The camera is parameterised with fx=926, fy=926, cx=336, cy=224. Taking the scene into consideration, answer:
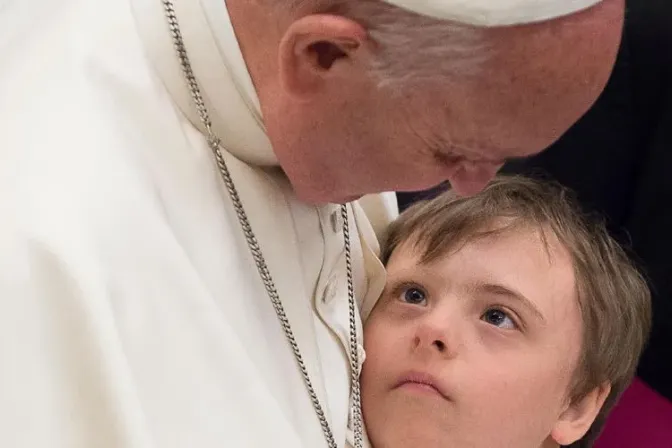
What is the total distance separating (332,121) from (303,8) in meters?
0.09

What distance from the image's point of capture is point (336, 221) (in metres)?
0.98

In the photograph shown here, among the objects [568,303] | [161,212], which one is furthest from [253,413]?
[568,303]

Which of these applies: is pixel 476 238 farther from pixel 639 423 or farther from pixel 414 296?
pixel 639 423

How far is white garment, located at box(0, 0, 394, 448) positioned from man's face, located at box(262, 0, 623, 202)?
0.08 metres

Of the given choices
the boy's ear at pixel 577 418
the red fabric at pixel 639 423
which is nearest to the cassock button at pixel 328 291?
the boy's ear at pixel 577 418

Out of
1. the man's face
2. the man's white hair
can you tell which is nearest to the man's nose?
the man's face

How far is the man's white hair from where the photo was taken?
64 cm

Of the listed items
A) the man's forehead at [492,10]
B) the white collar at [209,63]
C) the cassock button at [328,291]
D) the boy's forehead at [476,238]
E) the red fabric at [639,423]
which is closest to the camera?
the man's forehead at [492,10]

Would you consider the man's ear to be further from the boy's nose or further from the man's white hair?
the boy's nose

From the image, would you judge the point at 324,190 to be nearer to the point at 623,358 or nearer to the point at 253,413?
the point at 253,413

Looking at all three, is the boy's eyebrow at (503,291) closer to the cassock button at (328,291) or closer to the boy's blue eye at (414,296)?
the boy's blue eye at (414,296)

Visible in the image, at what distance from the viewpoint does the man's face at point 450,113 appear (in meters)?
0.65

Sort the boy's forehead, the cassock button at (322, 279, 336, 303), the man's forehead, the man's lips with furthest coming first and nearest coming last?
the boy's forehead
the man's lips
the cassock button at (322, 279, 336, 303)
the man's forehead

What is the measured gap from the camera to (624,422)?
1.63 metres
